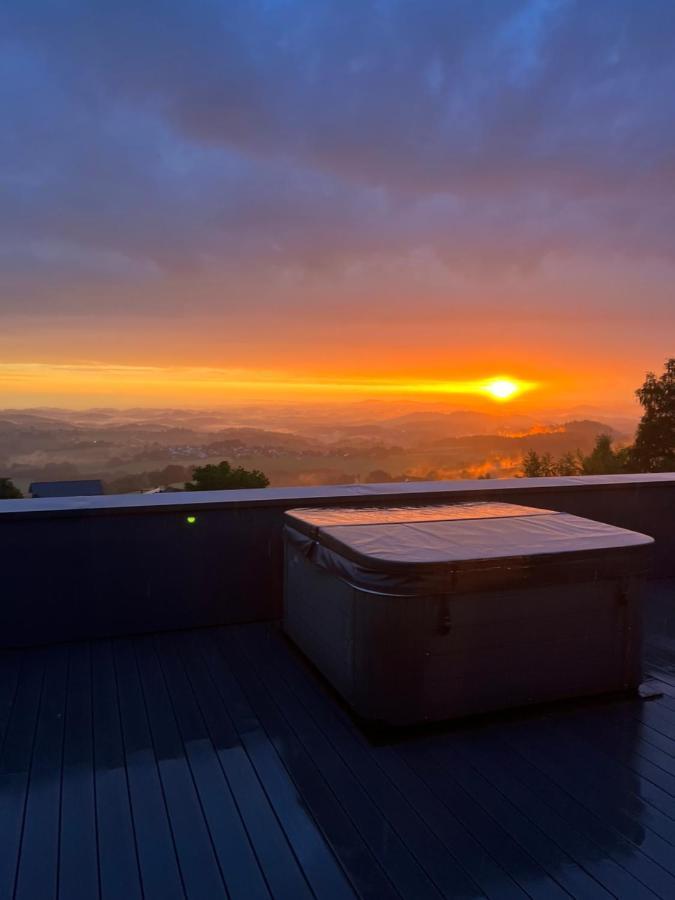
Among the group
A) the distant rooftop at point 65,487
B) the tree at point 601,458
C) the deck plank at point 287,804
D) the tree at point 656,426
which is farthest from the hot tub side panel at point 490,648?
the tree at point 601,458

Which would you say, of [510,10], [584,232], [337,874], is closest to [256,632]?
[337,874]

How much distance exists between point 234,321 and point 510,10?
39.6 feet

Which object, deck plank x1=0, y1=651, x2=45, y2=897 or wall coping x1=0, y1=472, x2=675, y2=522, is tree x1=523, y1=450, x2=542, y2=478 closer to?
wall coping x1=0, y1=472, x2=675, y2=522

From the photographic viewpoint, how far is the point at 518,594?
7.36ft

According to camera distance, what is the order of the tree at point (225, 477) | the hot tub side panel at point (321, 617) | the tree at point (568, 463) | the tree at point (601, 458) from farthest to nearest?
the tree at point (568, 463) < the tree at point (601, 458) < the tree at point (225, 477) < the hot tub side panel at point (321, 617)

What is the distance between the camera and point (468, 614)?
2172 mm

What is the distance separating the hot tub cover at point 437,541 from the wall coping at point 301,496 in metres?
0.39

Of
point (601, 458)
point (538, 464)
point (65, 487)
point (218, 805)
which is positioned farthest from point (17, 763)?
point (538, 464)

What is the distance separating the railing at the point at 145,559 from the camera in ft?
9.66

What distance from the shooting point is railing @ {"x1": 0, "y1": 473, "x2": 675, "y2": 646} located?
116 inches

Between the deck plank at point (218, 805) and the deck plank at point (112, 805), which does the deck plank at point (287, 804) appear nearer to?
the deck plank at point (218, 805)

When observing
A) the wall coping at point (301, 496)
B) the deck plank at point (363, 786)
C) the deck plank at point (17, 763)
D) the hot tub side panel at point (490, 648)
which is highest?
the wall coping at point (301, 496)

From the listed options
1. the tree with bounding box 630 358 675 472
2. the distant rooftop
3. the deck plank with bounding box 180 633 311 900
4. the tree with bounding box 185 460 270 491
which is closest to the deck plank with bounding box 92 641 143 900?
the deck plank with bounding box 180 633 311 900

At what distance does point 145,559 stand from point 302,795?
1.70 meters
